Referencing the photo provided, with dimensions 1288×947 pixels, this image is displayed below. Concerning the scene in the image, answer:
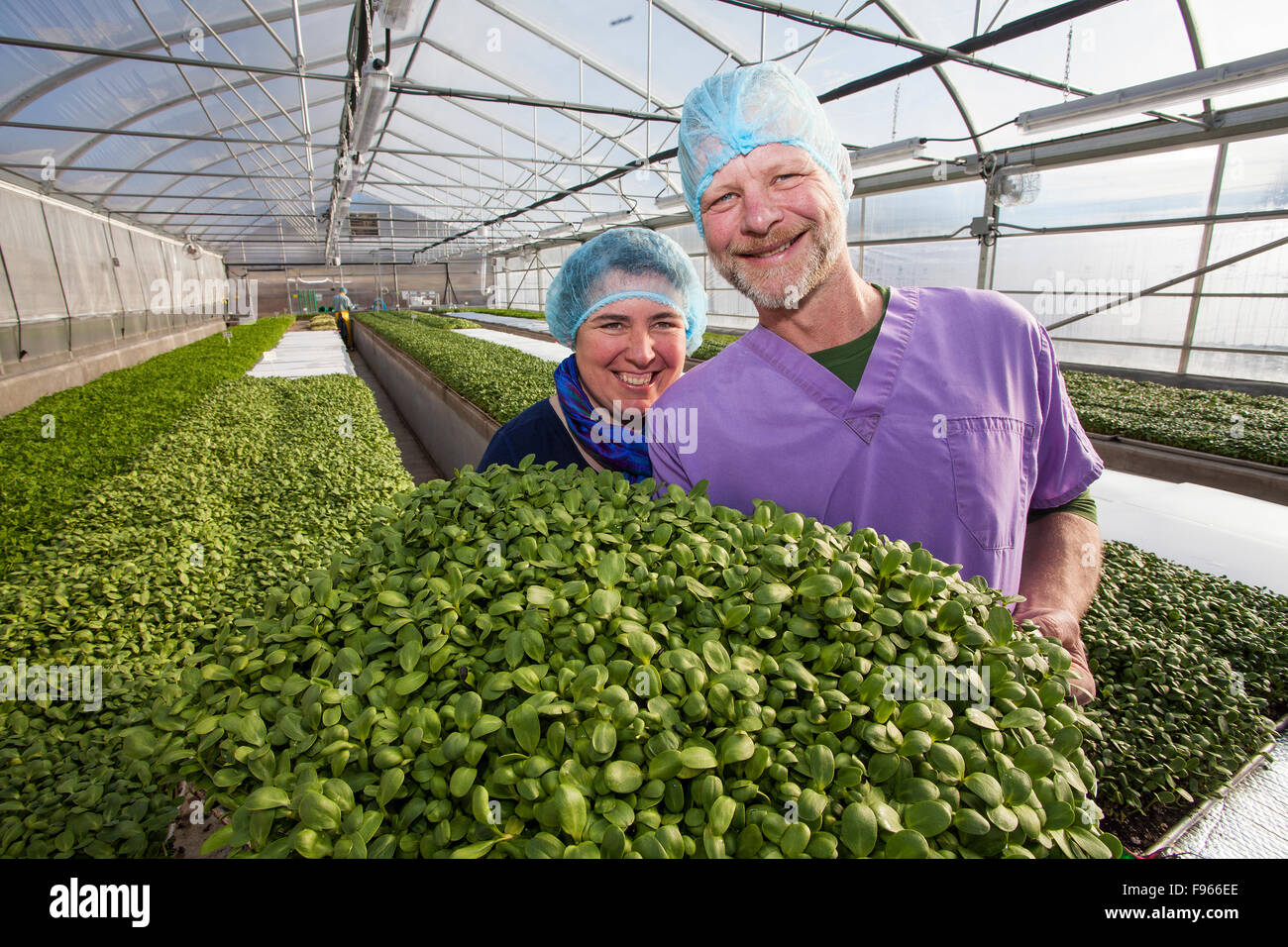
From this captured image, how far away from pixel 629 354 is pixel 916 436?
1162 mm

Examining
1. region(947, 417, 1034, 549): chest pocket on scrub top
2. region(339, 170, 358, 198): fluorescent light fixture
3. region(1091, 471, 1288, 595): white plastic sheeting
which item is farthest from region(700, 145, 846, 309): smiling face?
region(339, 170, 358, 198): fluorescent light fixture

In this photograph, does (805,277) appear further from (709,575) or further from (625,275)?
(625,275)

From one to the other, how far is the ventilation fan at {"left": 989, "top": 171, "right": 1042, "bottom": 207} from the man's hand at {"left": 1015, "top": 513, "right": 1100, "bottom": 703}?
33.2 ft

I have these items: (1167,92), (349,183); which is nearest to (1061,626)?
(1167,92)

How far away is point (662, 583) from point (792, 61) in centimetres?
980

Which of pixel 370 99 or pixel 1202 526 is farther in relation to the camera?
pixel 370 99

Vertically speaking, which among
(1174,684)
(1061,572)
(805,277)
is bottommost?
(1174,684)

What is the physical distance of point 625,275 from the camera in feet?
8.26

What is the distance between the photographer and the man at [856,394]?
1.63m

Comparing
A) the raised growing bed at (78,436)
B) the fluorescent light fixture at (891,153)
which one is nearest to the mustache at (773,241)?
the raised growing bed at (78,436)

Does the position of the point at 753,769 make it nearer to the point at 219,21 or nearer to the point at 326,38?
the point at 219,21

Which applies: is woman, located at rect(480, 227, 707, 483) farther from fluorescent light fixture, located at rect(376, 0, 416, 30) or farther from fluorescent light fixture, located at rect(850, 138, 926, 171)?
fluorescent light fixture, located at rect(850, 138, 926, 171)

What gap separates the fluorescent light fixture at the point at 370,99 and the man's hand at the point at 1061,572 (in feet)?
22.7
